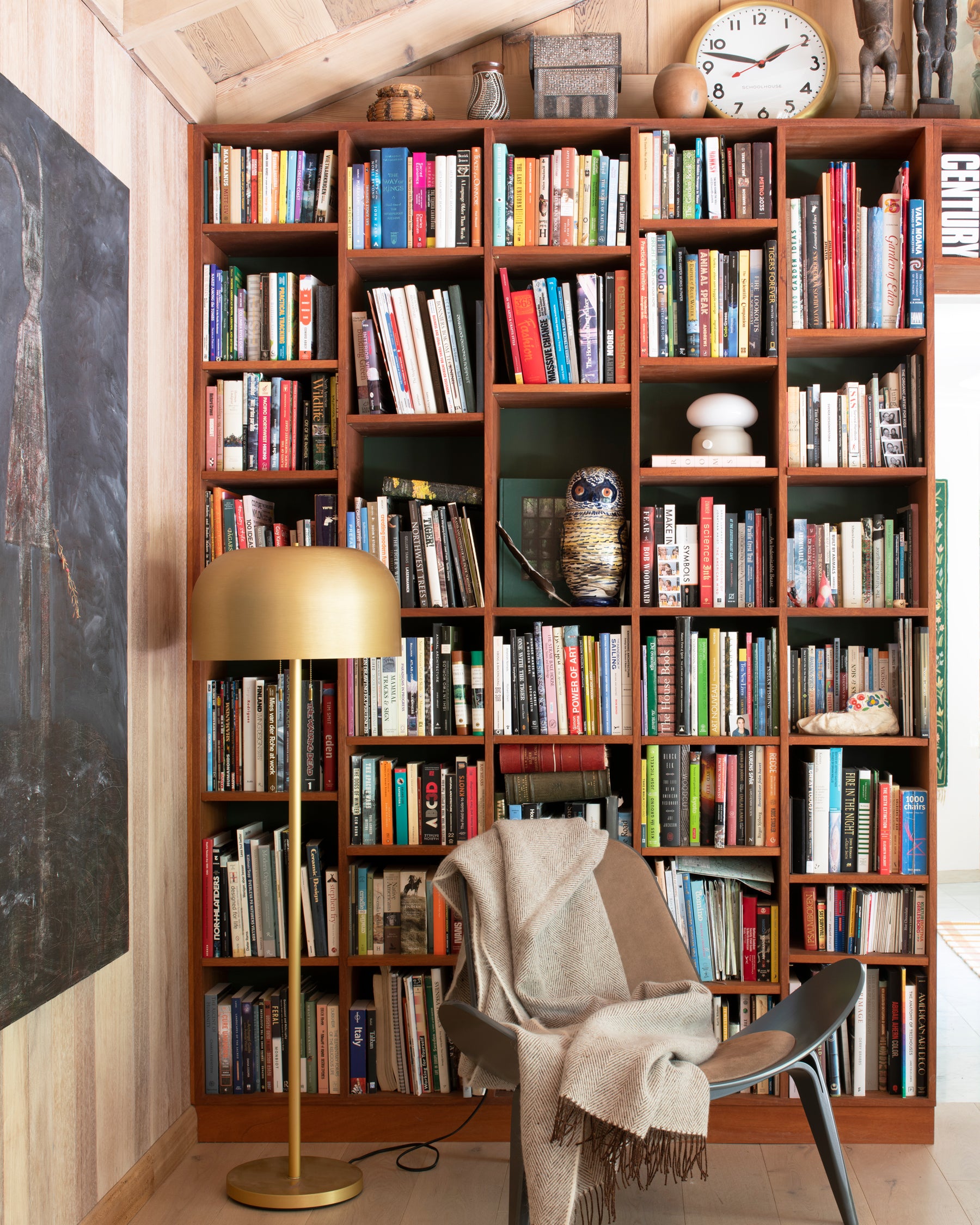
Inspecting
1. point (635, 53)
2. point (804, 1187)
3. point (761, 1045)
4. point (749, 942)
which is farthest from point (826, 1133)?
point (635, 53)

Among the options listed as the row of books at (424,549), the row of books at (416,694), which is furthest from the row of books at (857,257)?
the row of books at (416,694)

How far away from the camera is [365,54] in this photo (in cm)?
270

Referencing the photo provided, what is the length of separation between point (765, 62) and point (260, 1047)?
2864 mm

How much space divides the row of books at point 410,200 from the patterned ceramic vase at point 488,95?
0.09 meters

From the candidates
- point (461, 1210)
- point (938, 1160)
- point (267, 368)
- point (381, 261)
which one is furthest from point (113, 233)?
point (938, 1160)

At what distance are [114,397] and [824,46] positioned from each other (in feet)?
6.63

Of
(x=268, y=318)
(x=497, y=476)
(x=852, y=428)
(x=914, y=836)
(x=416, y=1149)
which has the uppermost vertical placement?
(x=268, y=318)

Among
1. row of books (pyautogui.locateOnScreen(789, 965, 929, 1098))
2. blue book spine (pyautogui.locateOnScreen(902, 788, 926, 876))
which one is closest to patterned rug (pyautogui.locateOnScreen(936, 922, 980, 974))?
row of books (pyautogui.locateOnScreen(789, 965, 929, 1098))

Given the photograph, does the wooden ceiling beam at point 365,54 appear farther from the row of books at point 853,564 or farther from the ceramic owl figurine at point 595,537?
the row of books at point 853,564

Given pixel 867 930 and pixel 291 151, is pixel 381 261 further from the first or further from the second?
pixel 867 930

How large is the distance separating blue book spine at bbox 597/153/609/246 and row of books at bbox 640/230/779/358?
0.10m

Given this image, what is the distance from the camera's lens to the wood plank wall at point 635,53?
9.15 feet

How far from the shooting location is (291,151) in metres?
2.67

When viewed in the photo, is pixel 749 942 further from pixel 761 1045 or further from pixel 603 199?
pixel 603 199
